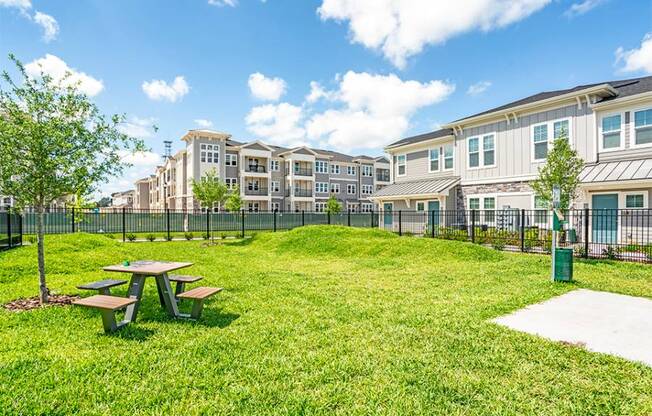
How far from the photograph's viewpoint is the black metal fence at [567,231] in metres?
12.2

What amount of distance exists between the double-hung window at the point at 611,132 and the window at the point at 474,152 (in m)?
6.03

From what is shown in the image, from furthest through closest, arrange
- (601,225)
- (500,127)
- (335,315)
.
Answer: (500,127) → (601,225) → (335,315)

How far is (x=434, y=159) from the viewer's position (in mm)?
23562

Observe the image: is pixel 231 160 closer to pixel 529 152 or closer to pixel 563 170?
pixel 529 152

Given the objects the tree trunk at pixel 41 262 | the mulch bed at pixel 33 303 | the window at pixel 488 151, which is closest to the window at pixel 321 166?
the window at pixel 488 151

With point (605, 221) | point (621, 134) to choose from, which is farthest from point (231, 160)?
point (621, 134)

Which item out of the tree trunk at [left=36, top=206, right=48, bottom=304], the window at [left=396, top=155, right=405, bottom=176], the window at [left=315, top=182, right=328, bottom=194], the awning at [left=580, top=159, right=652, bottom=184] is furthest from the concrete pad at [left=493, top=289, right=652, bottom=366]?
the window at [left=315, top=182, right=328, bottom=194]

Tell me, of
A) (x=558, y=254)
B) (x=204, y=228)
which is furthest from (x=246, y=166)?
(x=558, y=254)

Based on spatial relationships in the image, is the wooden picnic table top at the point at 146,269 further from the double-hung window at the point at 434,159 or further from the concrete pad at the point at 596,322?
the double-hung window at the point at 434,159

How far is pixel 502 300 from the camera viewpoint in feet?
21.5

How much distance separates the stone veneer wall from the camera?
18.3m

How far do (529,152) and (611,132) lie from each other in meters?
3.38

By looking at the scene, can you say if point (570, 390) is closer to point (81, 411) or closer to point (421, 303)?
point (421, 303)

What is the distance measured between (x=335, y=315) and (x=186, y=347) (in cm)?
230
